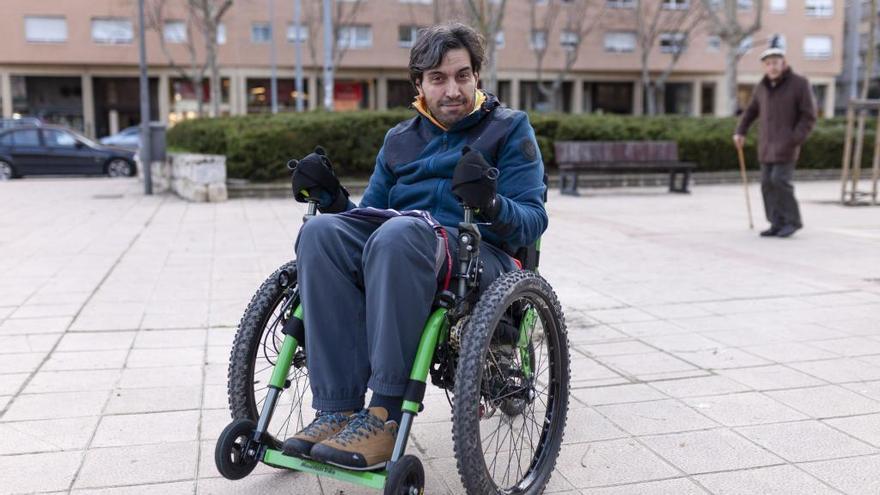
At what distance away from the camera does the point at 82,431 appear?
3238 millimetres

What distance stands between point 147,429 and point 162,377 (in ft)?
2.33

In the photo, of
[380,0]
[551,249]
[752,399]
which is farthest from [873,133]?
[380,0]

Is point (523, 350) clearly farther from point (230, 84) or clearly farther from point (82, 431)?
point (230, 84)

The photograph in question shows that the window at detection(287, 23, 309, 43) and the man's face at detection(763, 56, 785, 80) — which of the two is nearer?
the man's face at detection(763, 56, 785, 80)

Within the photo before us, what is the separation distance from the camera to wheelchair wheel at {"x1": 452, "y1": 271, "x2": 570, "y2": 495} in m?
2.30

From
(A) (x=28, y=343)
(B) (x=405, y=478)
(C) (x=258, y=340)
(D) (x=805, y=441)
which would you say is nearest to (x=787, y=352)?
(D) (x=805, y=441)

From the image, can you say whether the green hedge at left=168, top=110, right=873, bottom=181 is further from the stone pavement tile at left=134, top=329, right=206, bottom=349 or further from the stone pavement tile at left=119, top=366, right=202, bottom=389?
the stone pavement tile at left=119, top=366, right=202, bottom=389

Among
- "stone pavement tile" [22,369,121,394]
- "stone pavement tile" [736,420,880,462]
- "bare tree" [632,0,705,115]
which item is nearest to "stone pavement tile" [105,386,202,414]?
"stone pavement tile" [22,369,121,394]

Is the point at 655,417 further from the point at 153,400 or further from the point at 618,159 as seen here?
the point at 618,159

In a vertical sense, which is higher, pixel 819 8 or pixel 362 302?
pixel 819 8

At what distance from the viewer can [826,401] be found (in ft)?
11.6

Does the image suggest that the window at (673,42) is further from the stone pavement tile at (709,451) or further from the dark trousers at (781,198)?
the stone pavement tile at (709,451)

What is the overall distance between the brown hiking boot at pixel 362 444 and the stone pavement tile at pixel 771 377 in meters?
2.09

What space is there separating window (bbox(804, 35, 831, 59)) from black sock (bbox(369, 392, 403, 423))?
51.4 metres
